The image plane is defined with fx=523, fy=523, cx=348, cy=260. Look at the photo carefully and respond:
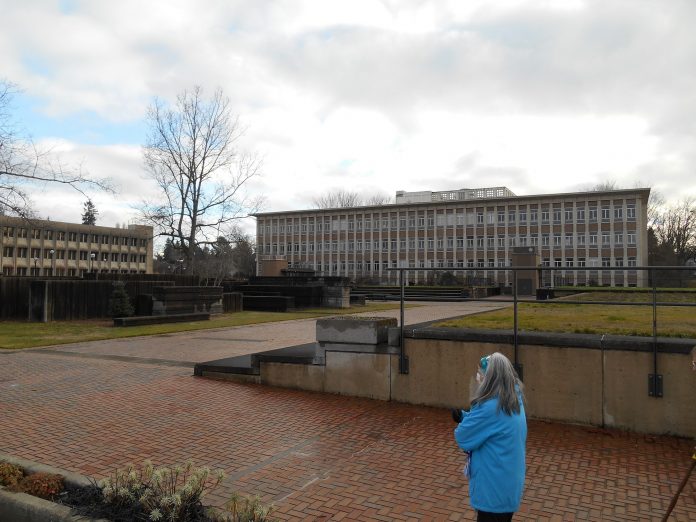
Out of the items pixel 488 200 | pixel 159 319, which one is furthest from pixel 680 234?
pixel 159 319

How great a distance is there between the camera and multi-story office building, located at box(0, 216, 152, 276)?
82.2 meters

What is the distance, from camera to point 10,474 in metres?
4.59

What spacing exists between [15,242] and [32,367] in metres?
85.0

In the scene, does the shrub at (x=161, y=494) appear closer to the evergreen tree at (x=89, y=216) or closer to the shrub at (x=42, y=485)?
the shrub at (x=42, y=485)

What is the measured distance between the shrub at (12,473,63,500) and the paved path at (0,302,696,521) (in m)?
0.61

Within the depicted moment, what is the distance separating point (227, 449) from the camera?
5781mm

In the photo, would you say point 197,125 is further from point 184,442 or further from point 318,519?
point 318,519

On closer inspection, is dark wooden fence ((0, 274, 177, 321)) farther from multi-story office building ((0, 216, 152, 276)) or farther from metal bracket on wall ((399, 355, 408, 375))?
multi-story office building ((0, 216, 152, 276))

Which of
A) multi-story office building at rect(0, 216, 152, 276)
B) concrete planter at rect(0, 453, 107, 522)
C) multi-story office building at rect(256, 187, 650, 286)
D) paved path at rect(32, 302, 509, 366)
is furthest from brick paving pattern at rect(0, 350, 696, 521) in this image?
multi-story office building at rect(0, 216, 152, 276)

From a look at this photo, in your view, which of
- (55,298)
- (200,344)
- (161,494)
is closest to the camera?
(161,494)

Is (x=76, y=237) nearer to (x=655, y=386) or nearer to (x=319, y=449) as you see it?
(x=319, y=449)

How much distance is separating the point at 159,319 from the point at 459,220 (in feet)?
213

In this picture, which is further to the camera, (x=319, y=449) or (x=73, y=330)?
(x=73, y=330)

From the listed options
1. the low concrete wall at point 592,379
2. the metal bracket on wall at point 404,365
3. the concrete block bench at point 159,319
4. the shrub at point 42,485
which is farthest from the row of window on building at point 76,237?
the shrub at point 42,485
